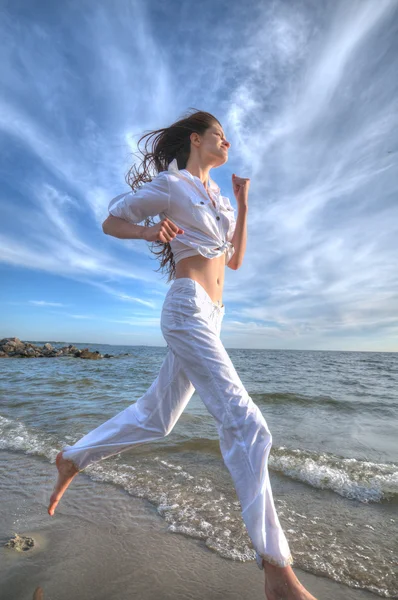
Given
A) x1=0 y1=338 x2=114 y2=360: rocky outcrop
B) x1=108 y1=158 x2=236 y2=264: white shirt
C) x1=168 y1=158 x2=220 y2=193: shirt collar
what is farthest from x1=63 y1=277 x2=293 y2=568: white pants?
x1=0 y1=338 x2=114 y2=360: rocky outcrop

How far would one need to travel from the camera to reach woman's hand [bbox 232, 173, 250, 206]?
95.7 inches

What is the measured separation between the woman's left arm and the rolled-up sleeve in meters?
0.53

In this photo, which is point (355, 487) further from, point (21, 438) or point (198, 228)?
point (21, 438)

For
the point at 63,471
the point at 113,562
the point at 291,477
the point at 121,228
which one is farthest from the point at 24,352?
the point at 121,228

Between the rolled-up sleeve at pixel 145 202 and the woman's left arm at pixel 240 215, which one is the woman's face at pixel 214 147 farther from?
the rolled-up sleeve at pixel 145 202

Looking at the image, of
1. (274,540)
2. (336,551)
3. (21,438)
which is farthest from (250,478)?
(21,438)

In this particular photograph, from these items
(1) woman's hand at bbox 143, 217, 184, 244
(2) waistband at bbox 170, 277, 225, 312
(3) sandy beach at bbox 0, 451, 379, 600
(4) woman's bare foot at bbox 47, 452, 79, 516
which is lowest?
(3) sandy beach at bbox 0, 451, 379, 600

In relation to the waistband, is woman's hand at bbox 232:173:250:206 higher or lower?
Result: higher

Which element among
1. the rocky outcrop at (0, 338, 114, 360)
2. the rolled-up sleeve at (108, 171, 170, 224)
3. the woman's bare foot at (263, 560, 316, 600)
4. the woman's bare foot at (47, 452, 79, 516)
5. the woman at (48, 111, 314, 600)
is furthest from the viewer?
the rocky outcrop at (0, 338, 114, 360)

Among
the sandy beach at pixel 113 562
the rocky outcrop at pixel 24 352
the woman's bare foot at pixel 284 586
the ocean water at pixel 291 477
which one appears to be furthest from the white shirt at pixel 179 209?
the rocky outcrop at pixel 24 352

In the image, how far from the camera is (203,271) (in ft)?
7.13

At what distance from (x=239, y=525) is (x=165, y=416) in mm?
1157

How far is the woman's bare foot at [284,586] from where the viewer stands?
4.91 feet

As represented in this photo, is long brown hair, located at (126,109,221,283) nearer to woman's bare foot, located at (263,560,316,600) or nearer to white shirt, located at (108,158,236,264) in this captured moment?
white shirt, located at (108,158,236,264)
